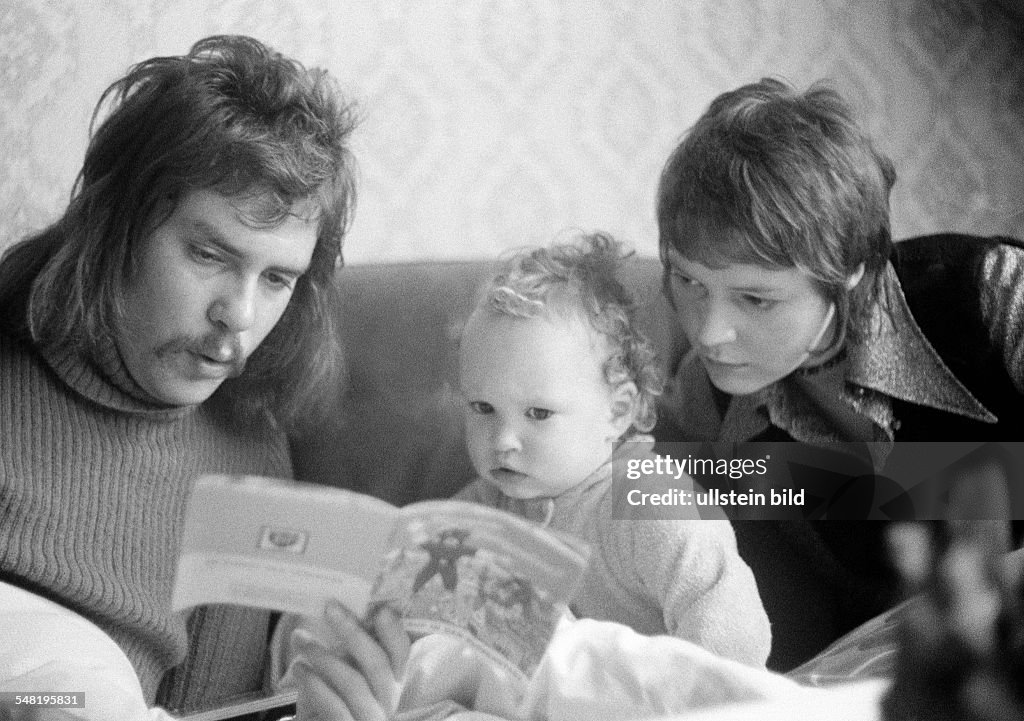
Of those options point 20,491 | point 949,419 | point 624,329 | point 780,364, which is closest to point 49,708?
point 20,491

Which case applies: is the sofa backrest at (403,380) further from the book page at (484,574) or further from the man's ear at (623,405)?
the book page at (484,574)

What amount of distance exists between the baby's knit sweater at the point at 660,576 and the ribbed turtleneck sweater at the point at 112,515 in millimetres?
245

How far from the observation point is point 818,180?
80 centimetres

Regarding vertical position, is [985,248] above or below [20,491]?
above

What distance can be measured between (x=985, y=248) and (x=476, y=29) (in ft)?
1.56

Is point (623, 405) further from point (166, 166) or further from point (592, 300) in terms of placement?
point (166, 166)

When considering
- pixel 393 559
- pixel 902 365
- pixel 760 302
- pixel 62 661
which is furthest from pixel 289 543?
pixel 902 365

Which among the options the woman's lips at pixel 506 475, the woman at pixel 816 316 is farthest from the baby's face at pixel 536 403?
the woman at pixel 816 316

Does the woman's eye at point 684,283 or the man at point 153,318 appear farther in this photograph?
the woman's eye at point 684,283

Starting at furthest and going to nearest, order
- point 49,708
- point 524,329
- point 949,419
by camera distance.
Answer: point 949,419
point 524,329
point 49,708

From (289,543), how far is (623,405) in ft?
0.91

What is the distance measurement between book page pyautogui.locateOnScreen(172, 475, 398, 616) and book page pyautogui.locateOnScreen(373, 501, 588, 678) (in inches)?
0.7

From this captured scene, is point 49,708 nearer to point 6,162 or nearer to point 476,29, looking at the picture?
point 6,162

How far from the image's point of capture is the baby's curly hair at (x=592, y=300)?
30.5 inches
